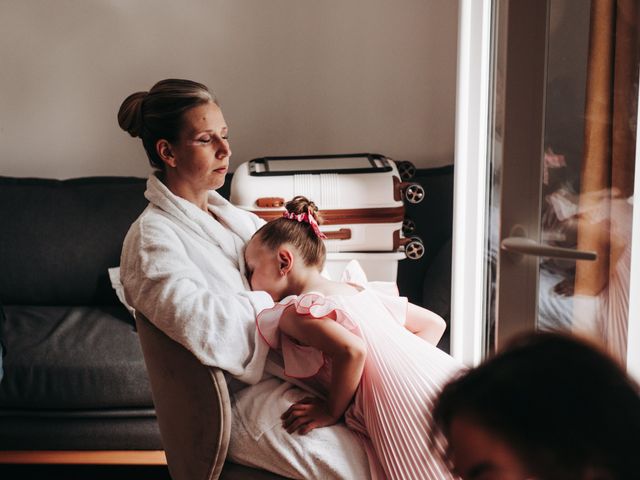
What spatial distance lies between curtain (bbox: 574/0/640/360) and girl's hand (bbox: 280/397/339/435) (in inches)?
20.2

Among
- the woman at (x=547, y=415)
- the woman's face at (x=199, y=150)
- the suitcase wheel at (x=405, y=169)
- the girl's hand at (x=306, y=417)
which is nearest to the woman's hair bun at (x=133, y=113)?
the woman's face at (x=199, y=150)

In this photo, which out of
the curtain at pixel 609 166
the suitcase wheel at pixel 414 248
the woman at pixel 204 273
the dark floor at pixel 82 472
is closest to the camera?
the curtain at pixel 609 166

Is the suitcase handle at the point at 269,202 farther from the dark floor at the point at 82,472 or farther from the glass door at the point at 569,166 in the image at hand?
the glass door at the point at 569,166

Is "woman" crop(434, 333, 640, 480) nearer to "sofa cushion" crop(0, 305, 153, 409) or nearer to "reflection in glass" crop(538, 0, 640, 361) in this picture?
"reflection in glass" crop(538, 0, 640, 361)

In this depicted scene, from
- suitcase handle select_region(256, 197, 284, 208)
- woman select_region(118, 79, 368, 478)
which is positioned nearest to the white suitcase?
suitcase handle select_region(256, 197, 284, 208)

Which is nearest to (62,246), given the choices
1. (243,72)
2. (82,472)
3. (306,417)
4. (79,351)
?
(79,351)

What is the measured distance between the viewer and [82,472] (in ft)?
8.13

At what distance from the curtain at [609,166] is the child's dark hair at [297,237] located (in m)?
0.54

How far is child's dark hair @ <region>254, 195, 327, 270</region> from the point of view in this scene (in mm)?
1587

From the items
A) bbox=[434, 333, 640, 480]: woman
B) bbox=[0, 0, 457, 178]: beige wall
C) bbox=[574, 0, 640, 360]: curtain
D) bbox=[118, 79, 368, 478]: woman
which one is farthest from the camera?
bbox=[0, 0, 457, 178]: beige wall

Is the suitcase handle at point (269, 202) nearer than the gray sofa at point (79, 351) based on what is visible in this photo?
No

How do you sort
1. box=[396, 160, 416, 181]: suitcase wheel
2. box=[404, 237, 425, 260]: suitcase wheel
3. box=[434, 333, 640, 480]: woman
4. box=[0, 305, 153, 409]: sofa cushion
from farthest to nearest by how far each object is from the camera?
box=[396, 160, 416, 181]: suitcase wheel, box=[404, 237, 425, 260]: suitcase wheel, box=[0, 305, 153, 409]: sofa cushion, box=[434, 333, 640, 480]: woman

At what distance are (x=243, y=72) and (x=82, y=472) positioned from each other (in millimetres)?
1626

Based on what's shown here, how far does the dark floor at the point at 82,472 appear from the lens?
7.96 feet
